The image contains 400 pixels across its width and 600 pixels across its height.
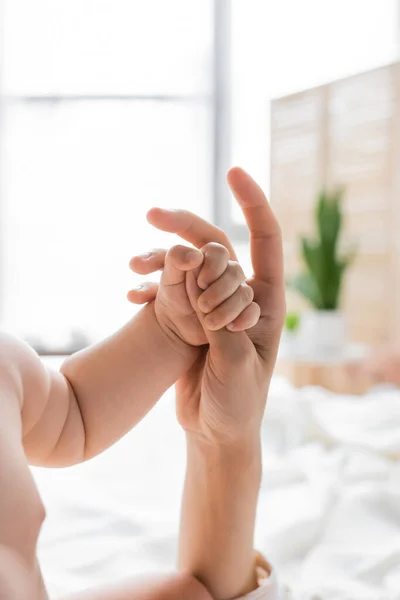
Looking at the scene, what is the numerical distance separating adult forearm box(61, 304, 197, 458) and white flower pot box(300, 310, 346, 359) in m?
2.47

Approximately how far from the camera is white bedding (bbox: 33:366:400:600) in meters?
0.92

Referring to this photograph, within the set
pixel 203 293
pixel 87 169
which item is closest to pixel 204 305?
pixel 203 293

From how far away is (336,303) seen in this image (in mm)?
3355

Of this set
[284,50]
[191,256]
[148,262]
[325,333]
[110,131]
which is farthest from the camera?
[110,131]

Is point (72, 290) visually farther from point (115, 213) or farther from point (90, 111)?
point (90, 111)

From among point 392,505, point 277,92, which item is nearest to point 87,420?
point 392,505

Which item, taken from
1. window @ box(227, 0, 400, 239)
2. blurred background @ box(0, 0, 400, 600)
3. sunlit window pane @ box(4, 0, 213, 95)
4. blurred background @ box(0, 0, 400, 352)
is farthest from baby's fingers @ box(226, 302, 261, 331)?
sunlit window pane @ box(4, 0, 213, 95)

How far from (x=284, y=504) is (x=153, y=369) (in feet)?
1.36

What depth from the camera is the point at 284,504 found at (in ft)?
3.74

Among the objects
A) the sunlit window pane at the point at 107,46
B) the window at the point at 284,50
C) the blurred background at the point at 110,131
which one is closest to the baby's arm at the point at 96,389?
the window at the point at 284,50

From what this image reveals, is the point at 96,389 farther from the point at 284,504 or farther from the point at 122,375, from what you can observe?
the point at 284,504

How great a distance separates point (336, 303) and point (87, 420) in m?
2.65

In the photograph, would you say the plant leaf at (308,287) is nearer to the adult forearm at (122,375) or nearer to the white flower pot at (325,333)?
the white flower pot at (325,333)

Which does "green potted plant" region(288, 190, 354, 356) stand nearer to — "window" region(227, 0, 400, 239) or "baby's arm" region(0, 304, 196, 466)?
"window" region(227, 0, 400, 239)
